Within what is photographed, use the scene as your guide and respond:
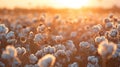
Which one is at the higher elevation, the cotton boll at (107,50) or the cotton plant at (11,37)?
the cotton plant at (11,37)

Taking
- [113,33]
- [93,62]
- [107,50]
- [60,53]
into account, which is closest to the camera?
[107,50]

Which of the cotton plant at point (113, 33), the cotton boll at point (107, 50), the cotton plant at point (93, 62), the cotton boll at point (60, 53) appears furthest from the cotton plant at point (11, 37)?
the cotton boll at point (107, 50)

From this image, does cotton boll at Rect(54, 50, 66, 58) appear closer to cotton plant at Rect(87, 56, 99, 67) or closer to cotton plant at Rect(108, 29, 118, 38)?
cotton plant at Rect(87, 56, 99, 67)

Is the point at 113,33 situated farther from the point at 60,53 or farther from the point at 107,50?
the point at 107,50

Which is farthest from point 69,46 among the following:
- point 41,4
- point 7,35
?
point 41,4

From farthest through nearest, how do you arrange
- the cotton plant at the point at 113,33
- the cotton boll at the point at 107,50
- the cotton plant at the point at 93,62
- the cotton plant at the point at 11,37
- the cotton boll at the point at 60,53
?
the cotton plant at the point at 11,37, the cotton plant at the point at 113,33, the cotton boll at the point at 60,53, the cotton plant at the point at 93,62, the cotton boll at the point at 107,50

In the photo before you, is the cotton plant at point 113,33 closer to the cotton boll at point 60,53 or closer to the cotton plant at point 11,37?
the cotton boll at point 60,53

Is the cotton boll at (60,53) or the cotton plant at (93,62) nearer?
the cotton plant at (93,62)

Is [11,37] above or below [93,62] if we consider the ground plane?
→ above

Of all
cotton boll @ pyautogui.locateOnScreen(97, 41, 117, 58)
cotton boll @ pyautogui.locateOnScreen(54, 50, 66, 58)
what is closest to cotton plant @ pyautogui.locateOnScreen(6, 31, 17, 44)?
cotton boll @ pyautogui.locateOnScreen(54, 50, 66, 58)

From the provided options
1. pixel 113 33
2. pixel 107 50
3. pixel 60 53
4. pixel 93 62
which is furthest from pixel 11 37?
pixel 107 50

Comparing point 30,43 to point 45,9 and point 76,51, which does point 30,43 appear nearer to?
point 76,51

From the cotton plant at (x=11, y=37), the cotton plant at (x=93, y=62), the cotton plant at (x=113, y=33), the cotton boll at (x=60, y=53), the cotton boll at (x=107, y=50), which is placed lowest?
the cotton plant at (x=93, y=62)

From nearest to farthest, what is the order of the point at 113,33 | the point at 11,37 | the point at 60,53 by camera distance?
the point at 60,53 → the point at 113,33 → the point at 11,37
